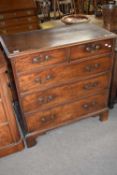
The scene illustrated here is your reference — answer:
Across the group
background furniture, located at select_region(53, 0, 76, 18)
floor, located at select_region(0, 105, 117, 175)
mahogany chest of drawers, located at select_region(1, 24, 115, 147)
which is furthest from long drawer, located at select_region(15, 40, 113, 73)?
background furniture, located at select_region(53, 0, 76, 18)

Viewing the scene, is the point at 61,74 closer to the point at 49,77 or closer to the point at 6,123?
the point at 49,77

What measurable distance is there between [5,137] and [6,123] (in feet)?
0.49

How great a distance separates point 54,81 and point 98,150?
2.48 feet

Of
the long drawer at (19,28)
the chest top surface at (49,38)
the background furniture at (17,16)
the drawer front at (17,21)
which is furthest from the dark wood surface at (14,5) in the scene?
the chest top surface at (49,38)

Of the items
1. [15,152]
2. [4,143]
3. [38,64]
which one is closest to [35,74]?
[38,64]

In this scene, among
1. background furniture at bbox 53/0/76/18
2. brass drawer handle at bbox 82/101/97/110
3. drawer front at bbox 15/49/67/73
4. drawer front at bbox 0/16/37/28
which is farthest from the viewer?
background furniture at bbox 53/0/76/18

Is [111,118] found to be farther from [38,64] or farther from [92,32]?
[38,64]

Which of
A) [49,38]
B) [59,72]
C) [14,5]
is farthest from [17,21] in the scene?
[59,72]

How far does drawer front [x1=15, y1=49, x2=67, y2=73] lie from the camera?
1289mm

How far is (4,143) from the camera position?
1.63 meters

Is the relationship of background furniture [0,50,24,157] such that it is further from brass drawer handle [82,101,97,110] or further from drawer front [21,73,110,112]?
brass drawer handle [82,101,97,110]

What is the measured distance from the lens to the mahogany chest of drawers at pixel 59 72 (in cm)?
133

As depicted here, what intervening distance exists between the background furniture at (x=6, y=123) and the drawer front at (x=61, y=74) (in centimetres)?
12

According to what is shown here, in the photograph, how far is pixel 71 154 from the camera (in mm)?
1665
